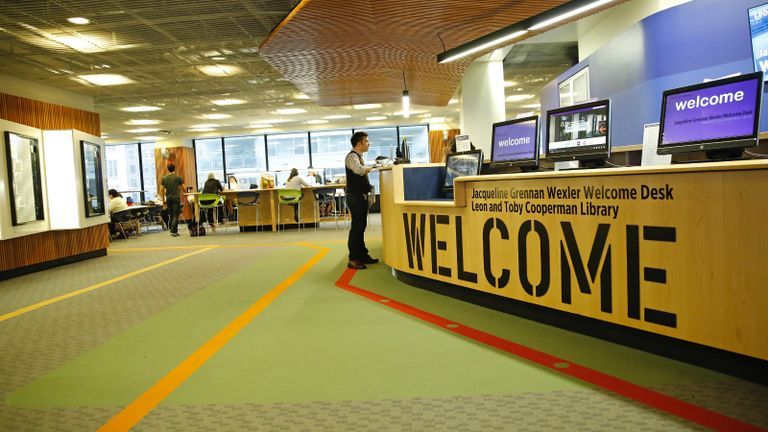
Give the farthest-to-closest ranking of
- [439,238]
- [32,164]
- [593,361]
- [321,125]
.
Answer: [321,125] < [32,164] < [439,238] < [593,361]

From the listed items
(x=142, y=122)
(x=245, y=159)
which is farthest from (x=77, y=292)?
(x=245, y=159)

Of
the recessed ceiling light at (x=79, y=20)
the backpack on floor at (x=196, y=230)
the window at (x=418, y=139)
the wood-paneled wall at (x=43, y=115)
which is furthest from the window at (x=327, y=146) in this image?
the recessed ceiling light at (x=79, y=20)

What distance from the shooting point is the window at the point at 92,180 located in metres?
7.66

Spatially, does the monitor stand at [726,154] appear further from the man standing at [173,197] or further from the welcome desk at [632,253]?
the man standing at [173,197]

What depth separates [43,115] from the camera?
746 centimetres

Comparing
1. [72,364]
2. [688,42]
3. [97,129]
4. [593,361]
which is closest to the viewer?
[593,361]

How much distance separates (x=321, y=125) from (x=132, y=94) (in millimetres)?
7903

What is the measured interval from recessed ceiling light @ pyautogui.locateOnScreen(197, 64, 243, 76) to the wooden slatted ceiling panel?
1.17 metres

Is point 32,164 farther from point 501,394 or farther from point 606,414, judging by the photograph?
point 606,414

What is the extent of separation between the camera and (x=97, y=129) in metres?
A: 8.91

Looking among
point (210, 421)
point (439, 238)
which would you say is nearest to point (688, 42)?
point (439, 238)

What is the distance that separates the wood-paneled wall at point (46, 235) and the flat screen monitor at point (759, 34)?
27.5 ft

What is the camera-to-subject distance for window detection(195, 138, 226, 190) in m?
20.0

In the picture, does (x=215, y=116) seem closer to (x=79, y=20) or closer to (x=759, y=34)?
(x=79, y=20)
